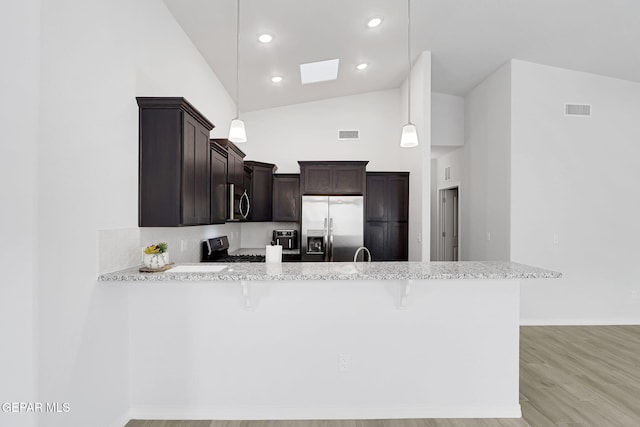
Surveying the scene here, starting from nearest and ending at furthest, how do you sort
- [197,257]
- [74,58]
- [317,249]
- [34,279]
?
[34,279] → [74,58] → [197,257] → [317,249]

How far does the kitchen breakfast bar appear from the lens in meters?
2.46

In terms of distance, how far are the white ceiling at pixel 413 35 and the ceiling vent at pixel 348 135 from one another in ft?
3.74

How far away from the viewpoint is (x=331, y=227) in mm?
5352

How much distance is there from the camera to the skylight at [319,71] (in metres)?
4.83

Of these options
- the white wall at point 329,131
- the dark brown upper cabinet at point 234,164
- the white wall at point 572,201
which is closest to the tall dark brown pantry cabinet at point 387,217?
the white wall at point 329,131

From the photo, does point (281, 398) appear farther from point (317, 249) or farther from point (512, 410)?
point (317, 249)

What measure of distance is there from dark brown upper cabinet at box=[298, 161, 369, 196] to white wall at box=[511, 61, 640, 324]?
7.39ft

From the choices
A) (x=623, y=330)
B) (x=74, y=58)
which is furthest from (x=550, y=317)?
(x=74, y=58)

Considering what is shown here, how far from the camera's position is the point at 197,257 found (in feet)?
13.0

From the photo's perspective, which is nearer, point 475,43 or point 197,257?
point 197,257

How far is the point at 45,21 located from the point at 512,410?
3804 mm

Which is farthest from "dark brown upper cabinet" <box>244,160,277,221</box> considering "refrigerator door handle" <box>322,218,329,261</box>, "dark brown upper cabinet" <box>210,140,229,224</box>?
"dark brown upper cabinet" <box>210,140,229,224</box>

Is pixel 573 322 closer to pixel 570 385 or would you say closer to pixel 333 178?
pixel 570 385

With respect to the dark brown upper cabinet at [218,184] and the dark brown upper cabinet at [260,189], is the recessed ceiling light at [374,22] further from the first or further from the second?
the dark brown upper cabinet at [260,189]
